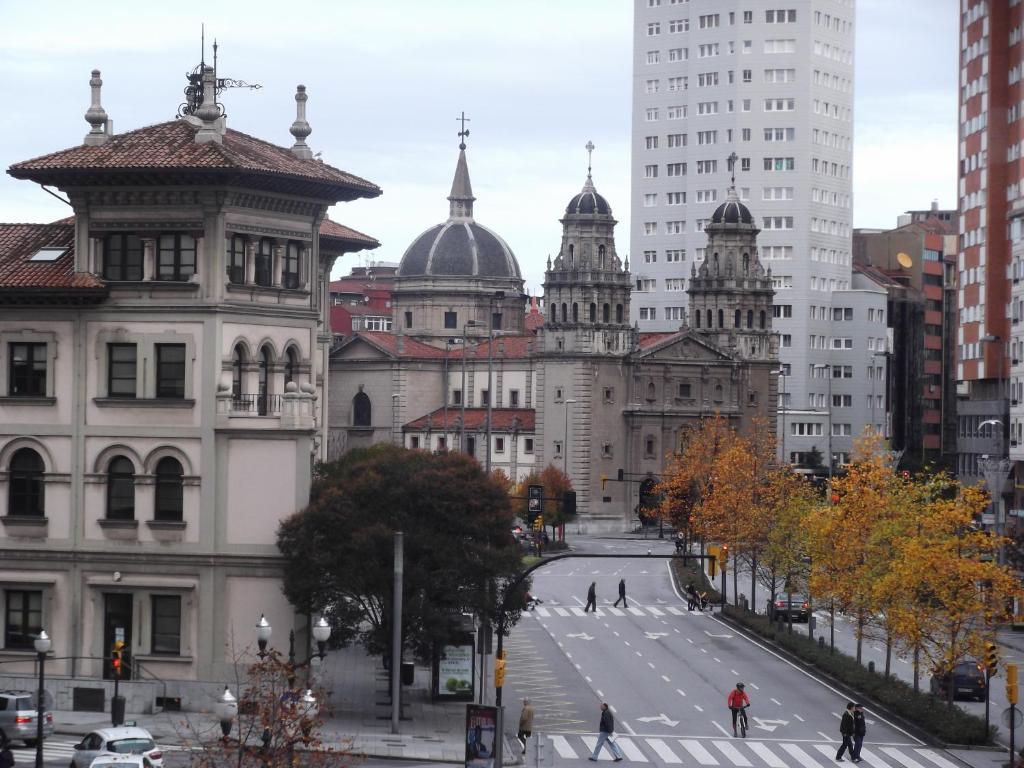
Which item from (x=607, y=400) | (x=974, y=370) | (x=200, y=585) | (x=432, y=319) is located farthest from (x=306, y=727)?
(x=432, y=319)

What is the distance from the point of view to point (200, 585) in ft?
195

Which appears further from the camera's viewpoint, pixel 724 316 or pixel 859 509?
pixel 724 316

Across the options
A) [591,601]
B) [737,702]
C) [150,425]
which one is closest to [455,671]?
[737,702]

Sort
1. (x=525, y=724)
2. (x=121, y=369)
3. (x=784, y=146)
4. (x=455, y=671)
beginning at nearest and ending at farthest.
Answer: (x=525, y=724), (x=121, y=369), (x=455, y=671), (x=784, y=146)

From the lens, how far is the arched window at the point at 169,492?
197 ft

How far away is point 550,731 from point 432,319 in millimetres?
122794

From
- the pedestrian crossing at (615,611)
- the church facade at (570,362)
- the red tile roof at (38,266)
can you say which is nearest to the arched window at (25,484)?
the red tile roof at (38,266)

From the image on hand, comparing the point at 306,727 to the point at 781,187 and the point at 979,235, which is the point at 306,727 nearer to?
the point at 979,235

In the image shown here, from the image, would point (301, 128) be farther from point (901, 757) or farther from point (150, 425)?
point (901, 757)

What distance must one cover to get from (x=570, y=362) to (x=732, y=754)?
10230cm

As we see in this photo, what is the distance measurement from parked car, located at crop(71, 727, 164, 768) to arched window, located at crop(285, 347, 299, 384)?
1565cm

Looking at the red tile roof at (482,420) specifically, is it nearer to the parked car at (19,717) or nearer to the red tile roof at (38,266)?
the red tile roof at (38,266)

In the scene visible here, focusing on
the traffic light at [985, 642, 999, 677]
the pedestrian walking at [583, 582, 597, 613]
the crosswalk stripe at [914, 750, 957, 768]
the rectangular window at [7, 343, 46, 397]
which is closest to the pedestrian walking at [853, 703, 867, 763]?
the crosswalk stripe at [914, 750, 957, 768]

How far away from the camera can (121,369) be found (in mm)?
60688
